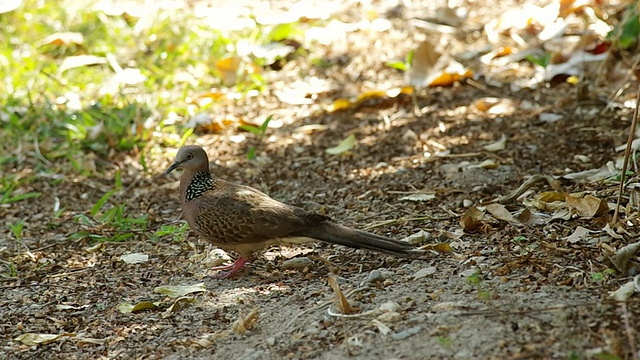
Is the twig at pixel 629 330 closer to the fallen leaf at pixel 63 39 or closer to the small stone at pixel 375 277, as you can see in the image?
→ the small stone at pixel 375 277

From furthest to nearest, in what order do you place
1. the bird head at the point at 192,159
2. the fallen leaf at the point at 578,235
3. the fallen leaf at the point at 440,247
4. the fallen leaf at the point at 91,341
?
the bird head at the point at 192,159
the fallen leaf at the point at 440,247
the fallen leaf at the point at 578,235
the fallen leaf at the point at 91,341

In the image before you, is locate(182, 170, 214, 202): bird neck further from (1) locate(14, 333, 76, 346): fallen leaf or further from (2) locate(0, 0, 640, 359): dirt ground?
(1) locate(14, 333, 76, 346): fallen leaf

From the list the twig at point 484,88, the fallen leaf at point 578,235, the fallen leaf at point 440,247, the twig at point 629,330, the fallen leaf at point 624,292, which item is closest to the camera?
the twig at point 629,330

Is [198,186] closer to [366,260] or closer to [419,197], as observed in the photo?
[366,260]

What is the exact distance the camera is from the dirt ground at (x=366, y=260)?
3.68 m

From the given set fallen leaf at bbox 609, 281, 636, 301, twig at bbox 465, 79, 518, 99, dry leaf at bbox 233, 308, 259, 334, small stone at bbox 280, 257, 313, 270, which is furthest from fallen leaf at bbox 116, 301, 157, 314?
twig at bbox 465, 79, 518, 99

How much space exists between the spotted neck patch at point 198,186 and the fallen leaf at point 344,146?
4.89 feet

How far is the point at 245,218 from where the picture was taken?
186 inches

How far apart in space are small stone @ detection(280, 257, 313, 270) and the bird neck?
0.63 m

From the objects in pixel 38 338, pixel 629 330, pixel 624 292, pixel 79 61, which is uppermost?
pixel 629 330

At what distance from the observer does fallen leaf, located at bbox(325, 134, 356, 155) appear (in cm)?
645

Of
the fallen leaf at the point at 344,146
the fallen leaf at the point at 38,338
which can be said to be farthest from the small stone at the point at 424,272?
the fallen leaf at the point at 344,146

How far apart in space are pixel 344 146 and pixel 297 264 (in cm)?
186

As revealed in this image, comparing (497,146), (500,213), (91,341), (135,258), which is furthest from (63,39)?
(500,213)
